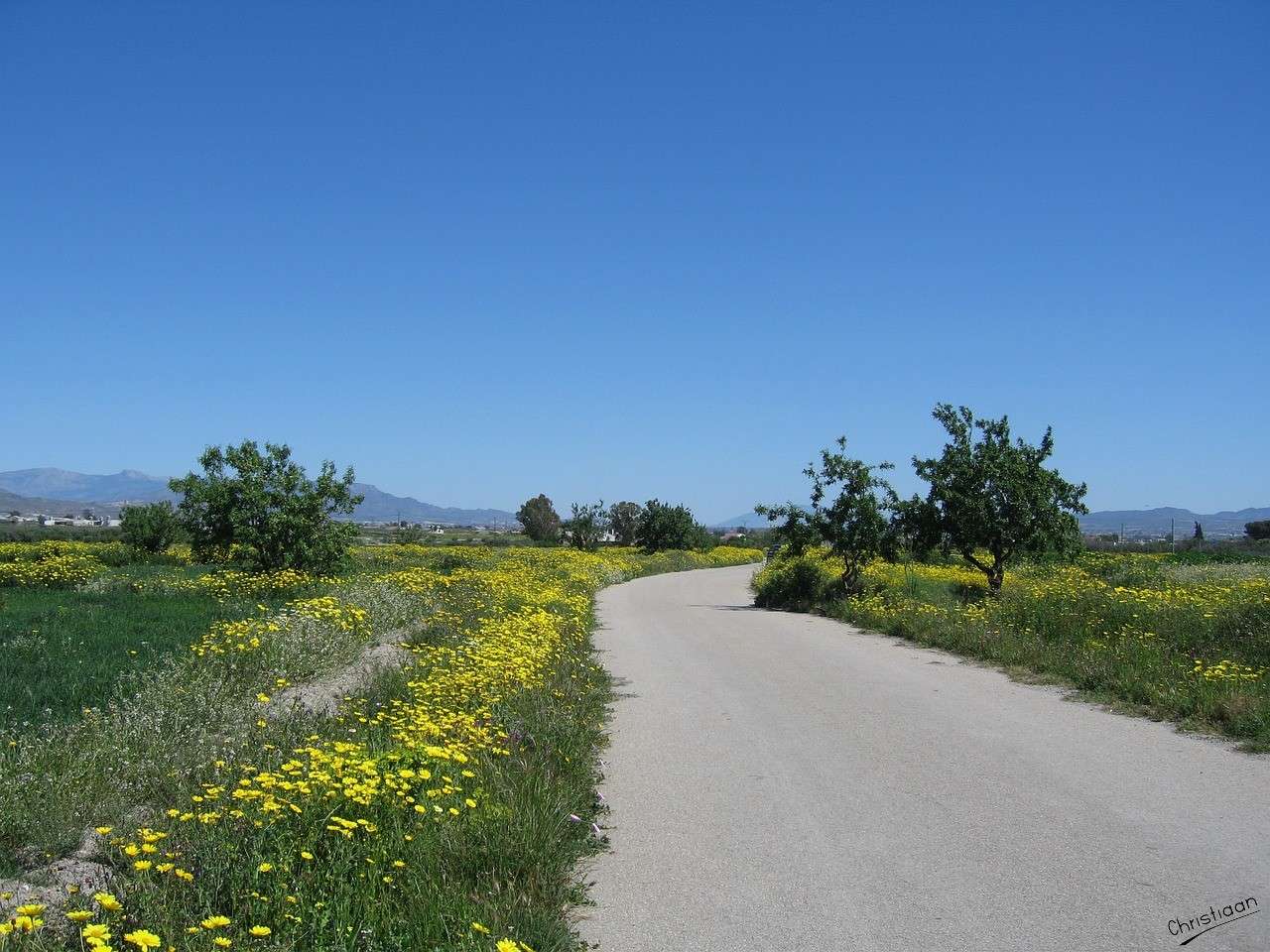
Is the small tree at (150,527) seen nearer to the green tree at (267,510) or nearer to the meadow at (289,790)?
the green tree at (267,510)

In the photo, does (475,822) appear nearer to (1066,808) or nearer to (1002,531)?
(1066,808)

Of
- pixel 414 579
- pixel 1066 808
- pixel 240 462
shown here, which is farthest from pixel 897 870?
pixel 240 462

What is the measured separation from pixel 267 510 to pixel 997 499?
18.0m

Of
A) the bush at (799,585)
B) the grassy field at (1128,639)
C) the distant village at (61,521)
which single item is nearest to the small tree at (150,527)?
the bush at (799,585)

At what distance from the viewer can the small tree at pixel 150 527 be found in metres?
40.1

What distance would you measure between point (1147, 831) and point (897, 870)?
190 centimetres

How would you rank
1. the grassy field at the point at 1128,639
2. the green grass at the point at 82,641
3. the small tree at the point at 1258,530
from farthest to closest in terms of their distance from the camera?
1. the small tree at the point at 1258,530
2. the grassy field at the point at 1128,639
3. the green grass at the point at 82,641

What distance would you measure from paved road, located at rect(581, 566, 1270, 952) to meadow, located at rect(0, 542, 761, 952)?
58cm

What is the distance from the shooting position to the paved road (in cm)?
470

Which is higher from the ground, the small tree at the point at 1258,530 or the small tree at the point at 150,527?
the small tree at the point at 1258,530

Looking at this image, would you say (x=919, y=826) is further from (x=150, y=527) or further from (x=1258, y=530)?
(x=1258, y=530)

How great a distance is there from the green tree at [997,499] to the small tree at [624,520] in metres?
68.9

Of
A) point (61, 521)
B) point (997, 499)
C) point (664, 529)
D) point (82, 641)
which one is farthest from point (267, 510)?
point (61, 521)

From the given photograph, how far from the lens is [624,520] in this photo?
93.0 m
